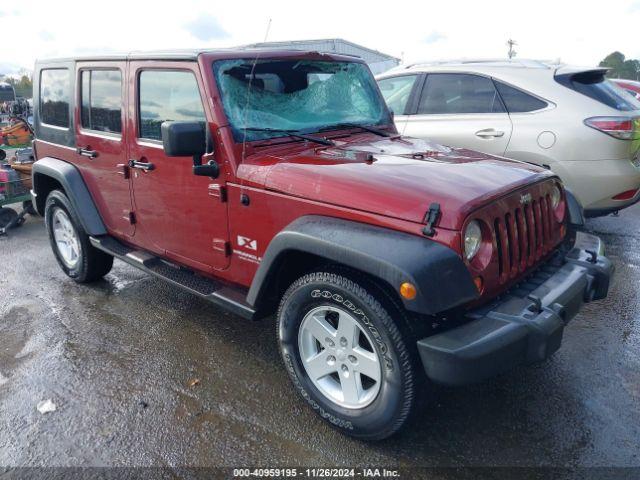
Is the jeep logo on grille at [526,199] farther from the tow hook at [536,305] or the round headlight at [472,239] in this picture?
the tow hook at [536,305]

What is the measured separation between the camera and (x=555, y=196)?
3170 millimetres

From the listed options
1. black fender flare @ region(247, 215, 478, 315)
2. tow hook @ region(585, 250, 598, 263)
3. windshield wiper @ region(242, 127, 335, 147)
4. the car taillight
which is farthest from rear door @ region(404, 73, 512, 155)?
black fender flare @ region(247, 215, 478, 315)

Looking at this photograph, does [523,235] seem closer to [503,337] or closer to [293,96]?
[503,337]

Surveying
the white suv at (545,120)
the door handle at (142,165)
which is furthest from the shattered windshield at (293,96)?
the white suv at (545,120)

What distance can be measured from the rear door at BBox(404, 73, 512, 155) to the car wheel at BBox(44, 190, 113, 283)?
3.51 metres

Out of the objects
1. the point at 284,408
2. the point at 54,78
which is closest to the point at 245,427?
the point at 284,408

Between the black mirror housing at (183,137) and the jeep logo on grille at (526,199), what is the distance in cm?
180

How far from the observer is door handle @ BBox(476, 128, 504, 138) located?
517 centimetres

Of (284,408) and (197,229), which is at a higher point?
(197,229)

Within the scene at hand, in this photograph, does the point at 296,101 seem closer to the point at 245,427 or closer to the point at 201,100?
the point at 201,100

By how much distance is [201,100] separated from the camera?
3.12m

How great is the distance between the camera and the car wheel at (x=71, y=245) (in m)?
4.54

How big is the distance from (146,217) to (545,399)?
295cm

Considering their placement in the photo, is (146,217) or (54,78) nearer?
(146,217)
